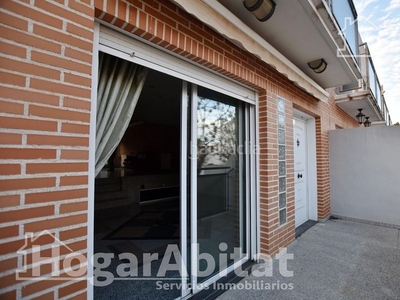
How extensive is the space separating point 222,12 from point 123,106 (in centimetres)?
131

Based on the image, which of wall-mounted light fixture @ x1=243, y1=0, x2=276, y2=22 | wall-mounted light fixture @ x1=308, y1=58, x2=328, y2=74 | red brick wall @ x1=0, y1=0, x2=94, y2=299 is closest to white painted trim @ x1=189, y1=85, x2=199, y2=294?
wall-mounted light fixture @ x1=243, y1=0, x2=276, y2=22

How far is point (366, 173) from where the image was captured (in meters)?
4.85

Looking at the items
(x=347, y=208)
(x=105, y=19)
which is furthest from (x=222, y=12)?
(x=347, y=208)

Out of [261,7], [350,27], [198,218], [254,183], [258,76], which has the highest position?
[350,27]

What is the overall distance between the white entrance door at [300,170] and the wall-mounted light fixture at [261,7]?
2.95 m

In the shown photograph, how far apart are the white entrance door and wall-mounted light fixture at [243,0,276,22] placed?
2.95m

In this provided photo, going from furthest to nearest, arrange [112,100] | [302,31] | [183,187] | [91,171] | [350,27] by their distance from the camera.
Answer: [350,27]
[302,31]
[183,187]
[112,100]
[91,171]

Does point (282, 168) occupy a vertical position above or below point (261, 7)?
below

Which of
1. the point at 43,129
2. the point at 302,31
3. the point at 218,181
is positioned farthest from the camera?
the point at 218,181

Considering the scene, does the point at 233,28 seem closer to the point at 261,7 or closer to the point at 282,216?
the point at 261,7

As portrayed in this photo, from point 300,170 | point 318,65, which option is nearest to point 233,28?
point 318,65

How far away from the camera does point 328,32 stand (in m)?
2.57

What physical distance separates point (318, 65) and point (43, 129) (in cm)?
384

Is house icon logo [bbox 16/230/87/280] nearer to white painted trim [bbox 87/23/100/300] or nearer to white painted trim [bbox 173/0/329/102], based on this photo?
white painted trim [bbox 87/23/100/300]
